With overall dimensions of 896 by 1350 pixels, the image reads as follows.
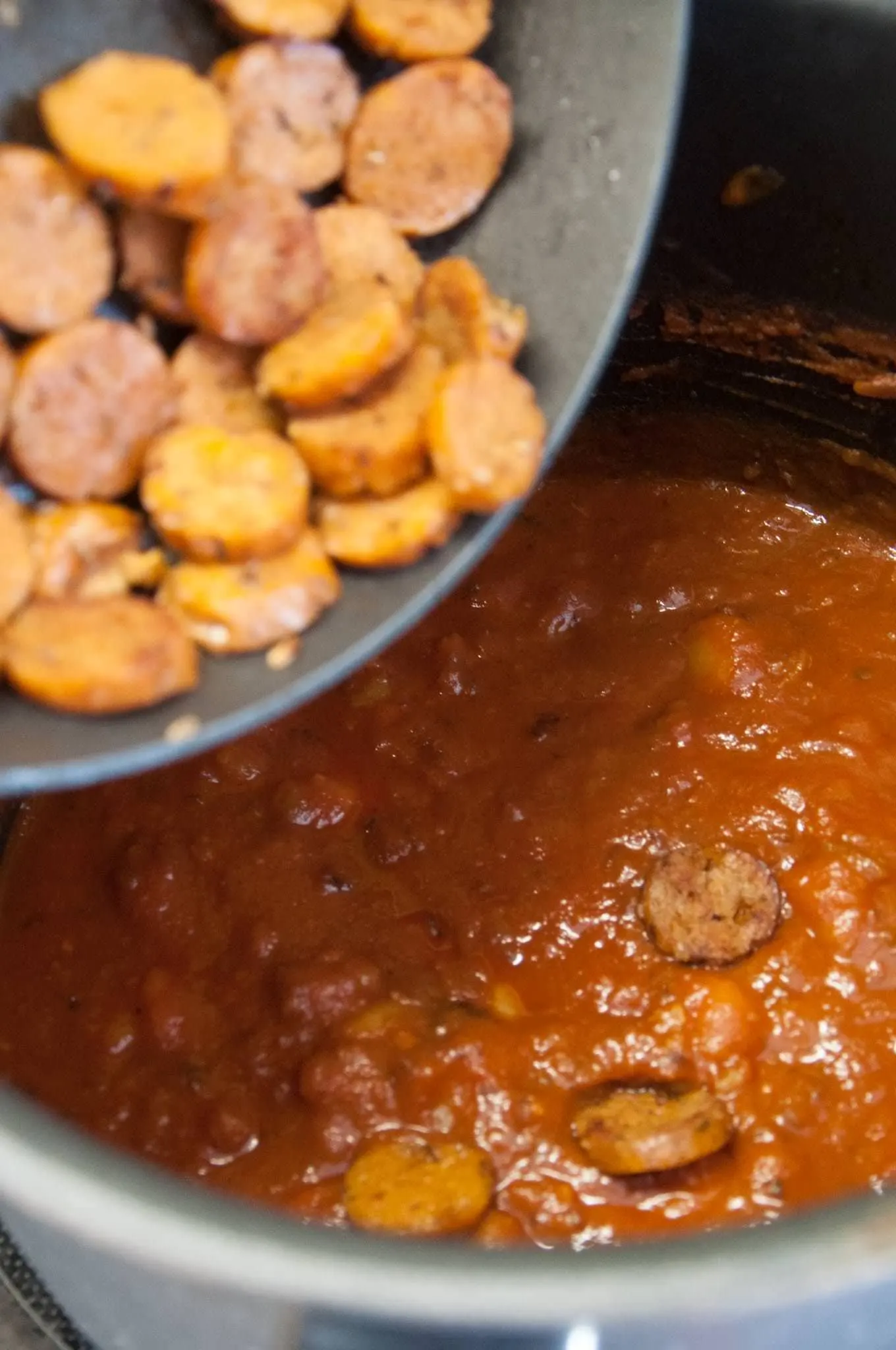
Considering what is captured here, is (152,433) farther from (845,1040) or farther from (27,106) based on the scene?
(845,1040)

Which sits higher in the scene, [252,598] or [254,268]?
[254,268]

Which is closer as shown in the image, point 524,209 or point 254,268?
point 254,268

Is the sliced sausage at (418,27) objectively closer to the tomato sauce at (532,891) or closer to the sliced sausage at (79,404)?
the sliced sausage at (79,404)

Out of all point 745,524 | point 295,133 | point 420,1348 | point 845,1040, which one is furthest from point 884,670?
point 420,1348

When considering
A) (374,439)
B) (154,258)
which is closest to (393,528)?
(374,439)

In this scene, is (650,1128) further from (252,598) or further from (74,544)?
(74,544)

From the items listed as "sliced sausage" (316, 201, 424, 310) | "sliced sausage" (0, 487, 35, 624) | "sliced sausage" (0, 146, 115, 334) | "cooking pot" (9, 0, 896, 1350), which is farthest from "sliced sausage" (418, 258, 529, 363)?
"cooking pot" (9, 0, 896, 1350)

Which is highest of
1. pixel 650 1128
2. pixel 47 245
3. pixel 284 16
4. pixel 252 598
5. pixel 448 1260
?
pixel 284 16
